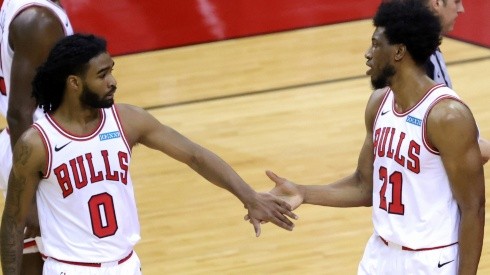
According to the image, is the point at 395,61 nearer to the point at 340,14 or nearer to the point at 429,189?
the point at 429,189

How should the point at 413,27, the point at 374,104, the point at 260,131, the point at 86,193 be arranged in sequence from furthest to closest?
1. the point at 260,131
2. the point at 374,104
3. the point at 86,193
4. the point at 413,27

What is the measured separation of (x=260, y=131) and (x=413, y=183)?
184 inches

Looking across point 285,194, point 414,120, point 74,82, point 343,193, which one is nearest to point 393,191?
point 414,120

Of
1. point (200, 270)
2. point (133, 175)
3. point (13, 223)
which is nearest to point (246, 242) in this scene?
point (200, 270)

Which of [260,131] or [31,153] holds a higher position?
[31,153]

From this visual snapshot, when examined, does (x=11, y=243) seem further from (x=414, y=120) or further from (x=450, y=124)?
(x=450, y=124)

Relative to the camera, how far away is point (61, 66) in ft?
14.8

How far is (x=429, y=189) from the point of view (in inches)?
169

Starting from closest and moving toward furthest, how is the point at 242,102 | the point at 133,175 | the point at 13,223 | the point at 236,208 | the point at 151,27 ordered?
1. the point at 13,223
2. the point at 236,208
3. the point at 133,175
4. the point at 242,102
5. the point at 151,27

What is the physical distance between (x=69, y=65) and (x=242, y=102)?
5.19 metres

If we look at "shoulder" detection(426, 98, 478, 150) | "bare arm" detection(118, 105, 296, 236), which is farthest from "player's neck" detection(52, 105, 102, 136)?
"shoulder" detection(426, 98, 478, 150)

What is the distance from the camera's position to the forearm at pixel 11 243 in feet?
14.9

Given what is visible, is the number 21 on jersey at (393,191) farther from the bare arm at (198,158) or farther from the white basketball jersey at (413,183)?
the bare arm at (198,158)

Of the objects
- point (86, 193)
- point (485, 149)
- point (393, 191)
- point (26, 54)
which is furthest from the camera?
point (26, 54)
